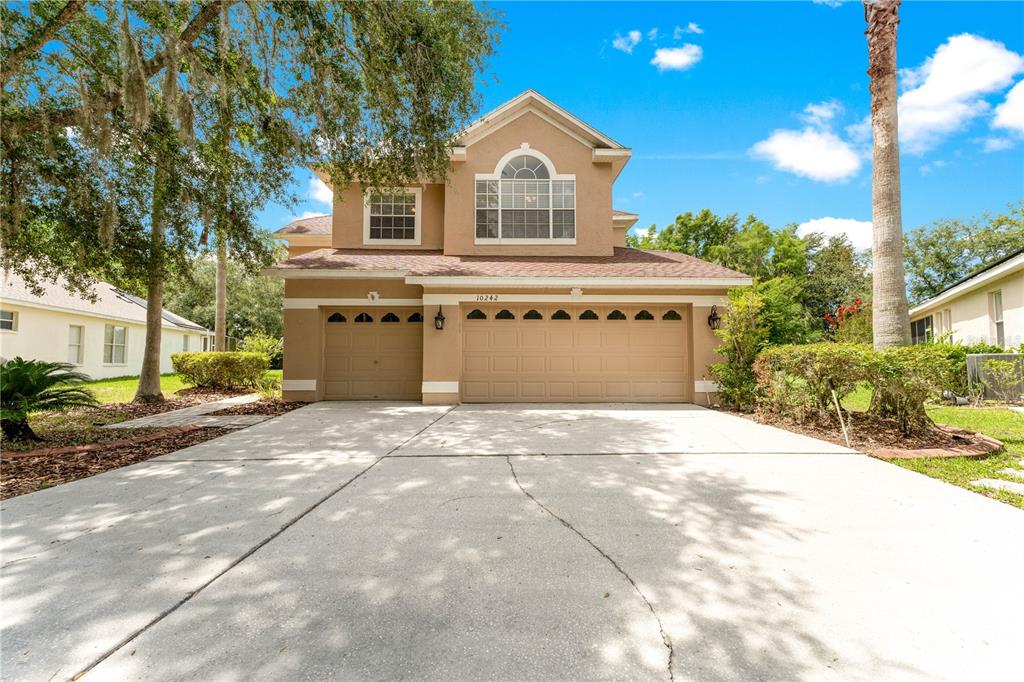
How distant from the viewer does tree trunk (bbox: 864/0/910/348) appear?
260 inches

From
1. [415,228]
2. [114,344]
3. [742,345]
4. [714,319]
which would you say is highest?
[415,228]

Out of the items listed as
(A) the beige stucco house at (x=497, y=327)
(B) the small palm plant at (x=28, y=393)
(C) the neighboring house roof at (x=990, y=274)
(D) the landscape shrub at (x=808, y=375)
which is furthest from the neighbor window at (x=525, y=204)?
Result: (C) the neighboring house roof at (x=990, y=274)

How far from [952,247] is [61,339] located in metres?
45.7

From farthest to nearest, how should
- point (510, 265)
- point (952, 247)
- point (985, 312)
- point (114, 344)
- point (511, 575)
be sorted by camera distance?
point (952, 247), point (114, 344), point (985, 312), point (510, 265), point (511, 575)

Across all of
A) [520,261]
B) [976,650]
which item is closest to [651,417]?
[520,261]

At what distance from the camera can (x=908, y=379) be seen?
587 cm

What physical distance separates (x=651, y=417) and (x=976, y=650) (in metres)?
6.30

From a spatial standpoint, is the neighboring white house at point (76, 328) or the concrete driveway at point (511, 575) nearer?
the concrete driveway at point (511, 575)

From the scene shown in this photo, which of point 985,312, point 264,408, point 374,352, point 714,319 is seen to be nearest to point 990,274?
point 985,312

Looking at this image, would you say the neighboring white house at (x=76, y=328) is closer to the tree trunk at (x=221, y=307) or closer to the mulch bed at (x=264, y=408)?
the tree trunk at (x=221, y=307)

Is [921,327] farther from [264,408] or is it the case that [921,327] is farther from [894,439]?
[264,408]

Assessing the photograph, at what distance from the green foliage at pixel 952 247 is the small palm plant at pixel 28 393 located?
35554 millimetres

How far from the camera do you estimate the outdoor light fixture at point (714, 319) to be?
1005 cm

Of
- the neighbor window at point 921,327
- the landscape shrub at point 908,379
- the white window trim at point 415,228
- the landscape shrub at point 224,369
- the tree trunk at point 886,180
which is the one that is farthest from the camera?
the neighbor window at point 921,327
